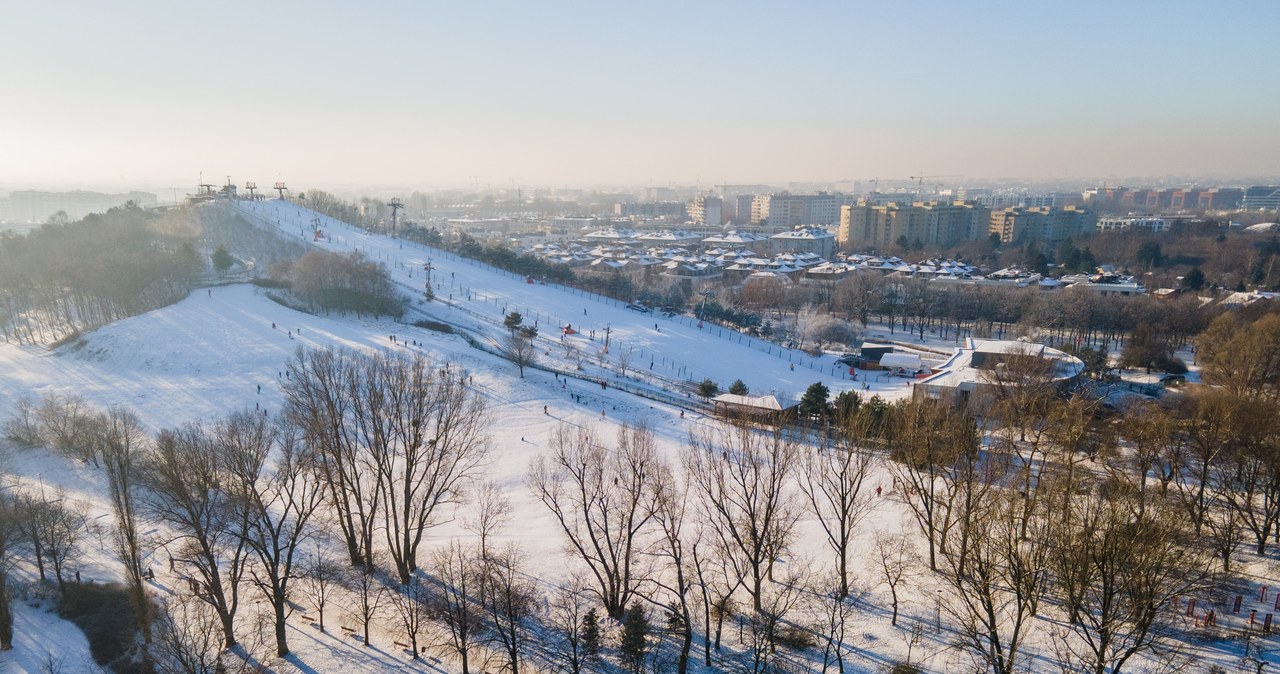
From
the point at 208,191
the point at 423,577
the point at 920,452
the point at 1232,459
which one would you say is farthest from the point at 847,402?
the point at 208,191

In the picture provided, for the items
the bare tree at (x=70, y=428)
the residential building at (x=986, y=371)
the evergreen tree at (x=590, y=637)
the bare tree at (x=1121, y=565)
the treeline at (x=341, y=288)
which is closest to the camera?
the bare tree at (x=1121, y=565)

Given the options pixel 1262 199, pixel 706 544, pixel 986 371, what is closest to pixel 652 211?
pixel 1262 199

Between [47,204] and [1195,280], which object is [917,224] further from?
[47,204]

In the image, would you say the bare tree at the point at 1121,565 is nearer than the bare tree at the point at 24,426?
Yes

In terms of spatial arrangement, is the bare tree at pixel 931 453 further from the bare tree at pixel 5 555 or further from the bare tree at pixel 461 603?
the bare tree at pixel 5 555

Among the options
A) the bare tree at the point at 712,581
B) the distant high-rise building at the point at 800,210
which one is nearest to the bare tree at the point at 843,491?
the bare tree at the point at 712,581

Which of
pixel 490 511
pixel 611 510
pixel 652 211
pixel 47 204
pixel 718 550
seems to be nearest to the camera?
pixel 718 550
